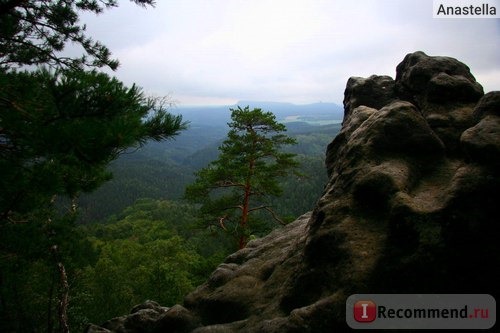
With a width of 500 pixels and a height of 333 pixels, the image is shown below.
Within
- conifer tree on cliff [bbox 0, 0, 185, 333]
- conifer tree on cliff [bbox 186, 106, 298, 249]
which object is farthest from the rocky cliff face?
conifer tree on cliff [bbox 186, 106, 298, 249]

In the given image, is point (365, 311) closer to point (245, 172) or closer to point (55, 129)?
point (55, 129)

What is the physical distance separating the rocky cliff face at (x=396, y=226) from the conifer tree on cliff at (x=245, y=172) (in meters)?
8.36

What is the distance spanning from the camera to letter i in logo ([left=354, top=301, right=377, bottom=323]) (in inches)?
212

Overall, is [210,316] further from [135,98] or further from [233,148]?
[233,148]

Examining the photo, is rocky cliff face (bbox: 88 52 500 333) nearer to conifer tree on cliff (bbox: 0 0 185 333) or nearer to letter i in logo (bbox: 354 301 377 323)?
letter i in logo (bbox: 354 301 377 323)

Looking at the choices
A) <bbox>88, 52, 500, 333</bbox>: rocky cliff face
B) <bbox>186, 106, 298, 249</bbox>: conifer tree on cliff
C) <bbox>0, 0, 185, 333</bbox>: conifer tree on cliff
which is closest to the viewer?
<bbox>0, 0, 185, 333</bbox>: conifer tree on cliff

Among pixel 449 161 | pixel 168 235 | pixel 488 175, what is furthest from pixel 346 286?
pixel 168 235

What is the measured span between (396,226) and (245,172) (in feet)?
38.7

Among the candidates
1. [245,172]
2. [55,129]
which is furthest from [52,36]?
[245,172]

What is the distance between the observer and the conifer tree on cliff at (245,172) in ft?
57.7

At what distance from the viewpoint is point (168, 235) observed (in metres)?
66.5

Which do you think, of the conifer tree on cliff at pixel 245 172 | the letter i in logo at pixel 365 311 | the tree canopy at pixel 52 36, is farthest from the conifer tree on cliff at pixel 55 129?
the conifer tree on cliff at pixel 245 172

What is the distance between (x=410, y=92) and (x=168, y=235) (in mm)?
63367

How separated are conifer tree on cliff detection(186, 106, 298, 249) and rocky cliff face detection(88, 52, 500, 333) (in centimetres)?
836
